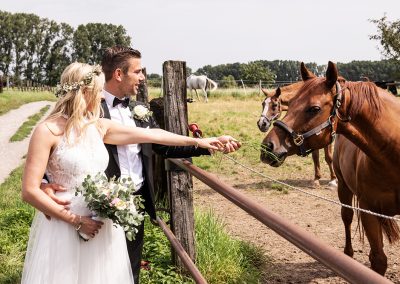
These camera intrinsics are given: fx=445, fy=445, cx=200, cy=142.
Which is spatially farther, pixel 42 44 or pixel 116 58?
pixel 42 44

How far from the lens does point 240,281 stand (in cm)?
371

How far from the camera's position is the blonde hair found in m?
2.31

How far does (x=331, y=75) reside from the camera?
335cm

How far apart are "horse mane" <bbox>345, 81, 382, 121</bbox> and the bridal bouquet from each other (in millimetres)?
1918

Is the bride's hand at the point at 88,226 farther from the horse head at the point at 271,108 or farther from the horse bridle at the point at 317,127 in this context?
the horse head at the point at 271,108

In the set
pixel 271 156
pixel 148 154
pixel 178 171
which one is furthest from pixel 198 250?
pixel 148 154

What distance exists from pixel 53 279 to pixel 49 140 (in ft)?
2.43

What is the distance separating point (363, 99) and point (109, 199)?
7.01 ft

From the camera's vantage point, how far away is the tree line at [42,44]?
259 ft

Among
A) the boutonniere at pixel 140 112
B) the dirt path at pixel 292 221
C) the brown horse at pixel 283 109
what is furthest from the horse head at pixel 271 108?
the boutonniere at pixel 140 112

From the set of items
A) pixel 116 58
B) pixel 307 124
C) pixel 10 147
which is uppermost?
pixel 116 58

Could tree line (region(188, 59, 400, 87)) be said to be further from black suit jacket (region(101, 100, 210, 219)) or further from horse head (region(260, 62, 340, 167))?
black suit jacket (region(101, 100, 210, 219))

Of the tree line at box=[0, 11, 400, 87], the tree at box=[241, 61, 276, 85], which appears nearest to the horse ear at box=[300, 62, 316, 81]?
the tree at box=[241, 61, 276, 85]

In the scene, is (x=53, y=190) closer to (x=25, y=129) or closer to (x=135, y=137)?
(x=135, y=137)
